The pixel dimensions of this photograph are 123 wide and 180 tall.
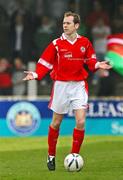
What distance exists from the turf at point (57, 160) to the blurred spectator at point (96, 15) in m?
3.96

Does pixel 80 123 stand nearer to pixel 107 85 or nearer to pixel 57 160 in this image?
pixel 57 160

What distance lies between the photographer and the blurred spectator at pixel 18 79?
2012 centimetres

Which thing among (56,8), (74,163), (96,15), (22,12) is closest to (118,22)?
(96,15)

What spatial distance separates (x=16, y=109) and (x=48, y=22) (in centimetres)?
268

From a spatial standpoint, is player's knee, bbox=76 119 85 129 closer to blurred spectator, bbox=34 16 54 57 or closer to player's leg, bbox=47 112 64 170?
player's leg, bbox=47 112 64 170

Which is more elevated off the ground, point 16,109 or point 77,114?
point 77,114

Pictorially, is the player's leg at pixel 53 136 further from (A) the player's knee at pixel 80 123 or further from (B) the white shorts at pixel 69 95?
(A) the player's knee at pixel 80 123

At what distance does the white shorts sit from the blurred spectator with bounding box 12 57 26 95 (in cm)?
916

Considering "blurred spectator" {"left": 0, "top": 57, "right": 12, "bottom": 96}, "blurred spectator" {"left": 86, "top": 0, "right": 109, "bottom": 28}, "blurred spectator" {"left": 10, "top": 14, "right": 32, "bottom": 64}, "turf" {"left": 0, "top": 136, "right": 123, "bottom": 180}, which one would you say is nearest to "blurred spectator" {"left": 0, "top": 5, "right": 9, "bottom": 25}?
"blurred spectator" {"left": 10, "top": 14, "right": 32, "bottom": 64}

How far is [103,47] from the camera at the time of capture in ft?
67.9

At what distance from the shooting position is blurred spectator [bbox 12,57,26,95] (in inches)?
792

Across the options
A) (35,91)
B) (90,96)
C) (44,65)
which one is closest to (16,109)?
(35,91)

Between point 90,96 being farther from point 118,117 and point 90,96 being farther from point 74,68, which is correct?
point 74,68

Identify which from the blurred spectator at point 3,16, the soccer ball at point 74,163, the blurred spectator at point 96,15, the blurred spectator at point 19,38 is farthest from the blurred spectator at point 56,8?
the soccer ball at point 74,163
